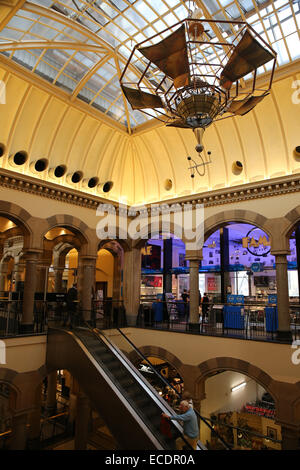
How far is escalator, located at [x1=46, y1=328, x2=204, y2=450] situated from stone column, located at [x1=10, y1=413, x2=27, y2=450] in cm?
166

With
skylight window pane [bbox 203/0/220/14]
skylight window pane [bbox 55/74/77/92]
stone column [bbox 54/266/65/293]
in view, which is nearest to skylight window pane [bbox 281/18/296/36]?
skylight window pane [bbox 203/0/220/14]

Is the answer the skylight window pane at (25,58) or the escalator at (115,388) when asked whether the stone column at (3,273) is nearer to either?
the escalator at (115,388)

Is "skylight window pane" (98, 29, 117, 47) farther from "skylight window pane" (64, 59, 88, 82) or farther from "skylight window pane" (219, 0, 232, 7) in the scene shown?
"skylight window pane" (219, 0, 232, 7)

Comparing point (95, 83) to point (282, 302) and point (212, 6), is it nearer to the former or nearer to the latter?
point (212, 6)

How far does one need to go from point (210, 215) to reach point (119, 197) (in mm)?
4306

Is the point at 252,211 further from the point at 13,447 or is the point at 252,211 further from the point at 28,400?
the point at 13,447

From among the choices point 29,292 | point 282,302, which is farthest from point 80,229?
point 282,302

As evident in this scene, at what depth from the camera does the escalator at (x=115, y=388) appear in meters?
6.66

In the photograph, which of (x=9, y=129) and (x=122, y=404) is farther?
(x=9, y=129)

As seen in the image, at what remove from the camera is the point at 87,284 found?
41.4 feet

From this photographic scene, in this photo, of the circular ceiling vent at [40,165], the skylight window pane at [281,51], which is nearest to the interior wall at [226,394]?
the circular ceiling vent at [40,165]

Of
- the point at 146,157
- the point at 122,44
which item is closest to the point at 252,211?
the point at 146,157

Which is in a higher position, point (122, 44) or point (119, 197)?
point (122, 44)
